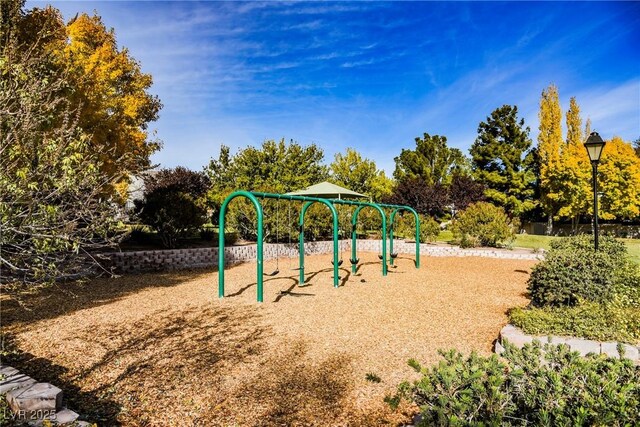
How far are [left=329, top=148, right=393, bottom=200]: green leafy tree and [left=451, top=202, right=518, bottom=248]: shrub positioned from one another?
1374 cm

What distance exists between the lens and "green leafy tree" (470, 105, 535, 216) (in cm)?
3036

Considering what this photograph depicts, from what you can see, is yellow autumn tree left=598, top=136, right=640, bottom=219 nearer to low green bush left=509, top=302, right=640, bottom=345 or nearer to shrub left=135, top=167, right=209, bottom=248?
low green bush left=509, top=302, right=640, bottom=345

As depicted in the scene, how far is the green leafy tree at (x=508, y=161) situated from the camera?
1195 inches

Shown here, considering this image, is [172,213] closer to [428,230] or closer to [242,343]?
[242,343]

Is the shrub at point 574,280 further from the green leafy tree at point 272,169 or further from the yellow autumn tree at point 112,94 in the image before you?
the green leafy tree at point 272,169

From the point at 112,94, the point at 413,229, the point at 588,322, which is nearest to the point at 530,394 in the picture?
the point at 588,322

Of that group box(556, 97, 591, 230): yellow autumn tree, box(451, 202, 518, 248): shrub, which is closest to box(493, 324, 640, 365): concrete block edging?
box(451, 202, 518, 248): shrub

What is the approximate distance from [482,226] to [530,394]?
14.2 meters

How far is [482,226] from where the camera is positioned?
15.3 m

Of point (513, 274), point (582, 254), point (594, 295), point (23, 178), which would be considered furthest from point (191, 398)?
point (513, 274)

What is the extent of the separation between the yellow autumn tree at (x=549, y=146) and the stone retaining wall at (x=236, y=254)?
56.7ft

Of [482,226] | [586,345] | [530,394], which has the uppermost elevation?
[482,226]

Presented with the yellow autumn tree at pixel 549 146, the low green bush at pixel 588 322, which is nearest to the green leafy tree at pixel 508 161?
the yellow autumn tree at pixel 549 146

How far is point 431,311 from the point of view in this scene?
6.71 meters
